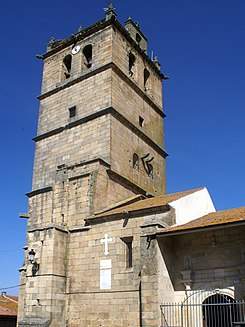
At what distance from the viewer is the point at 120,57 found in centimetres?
2023

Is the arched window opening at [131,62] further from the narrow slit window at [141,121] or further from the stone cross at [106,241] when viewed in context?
the stone cross at [106,241]

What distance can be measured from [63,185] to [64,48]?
354 inches

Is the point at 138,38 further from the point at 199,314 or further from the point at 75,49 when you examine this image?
the point at 199,314

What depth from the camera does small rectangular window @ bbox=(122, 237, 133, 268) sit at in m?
13.6

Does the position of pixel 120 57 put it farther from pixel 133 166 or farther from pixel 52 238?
pixel 52 238

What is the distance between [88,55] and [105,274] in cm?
1241

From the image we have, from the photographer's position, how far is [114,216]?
14289mm

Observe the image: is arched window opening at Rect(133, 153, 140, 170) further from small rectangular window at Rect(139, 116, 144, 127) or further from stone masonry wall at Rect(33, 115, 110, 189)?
stone masonry wall at Rect(33, 115, 110, 189)

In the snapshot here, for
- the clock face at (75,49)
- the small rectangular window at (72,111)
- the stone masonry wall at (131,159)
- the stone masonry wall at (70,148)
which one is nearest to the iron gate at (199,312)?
the stone masonry wall at (131,159)

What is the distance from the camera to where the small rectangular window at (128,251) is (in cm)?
1361

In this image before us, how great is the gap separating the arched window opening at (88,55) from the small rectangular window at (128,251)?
10841 mm

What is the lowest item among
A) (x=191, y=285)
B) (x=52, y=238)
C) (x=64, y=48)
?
(x=191, y=285)

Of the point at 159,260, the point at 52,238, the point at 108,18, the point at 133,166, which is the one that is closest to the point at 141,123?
the point at 133,166

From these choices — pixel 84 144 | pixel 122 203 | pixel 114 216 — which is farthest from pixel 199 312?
pixel 84 144
